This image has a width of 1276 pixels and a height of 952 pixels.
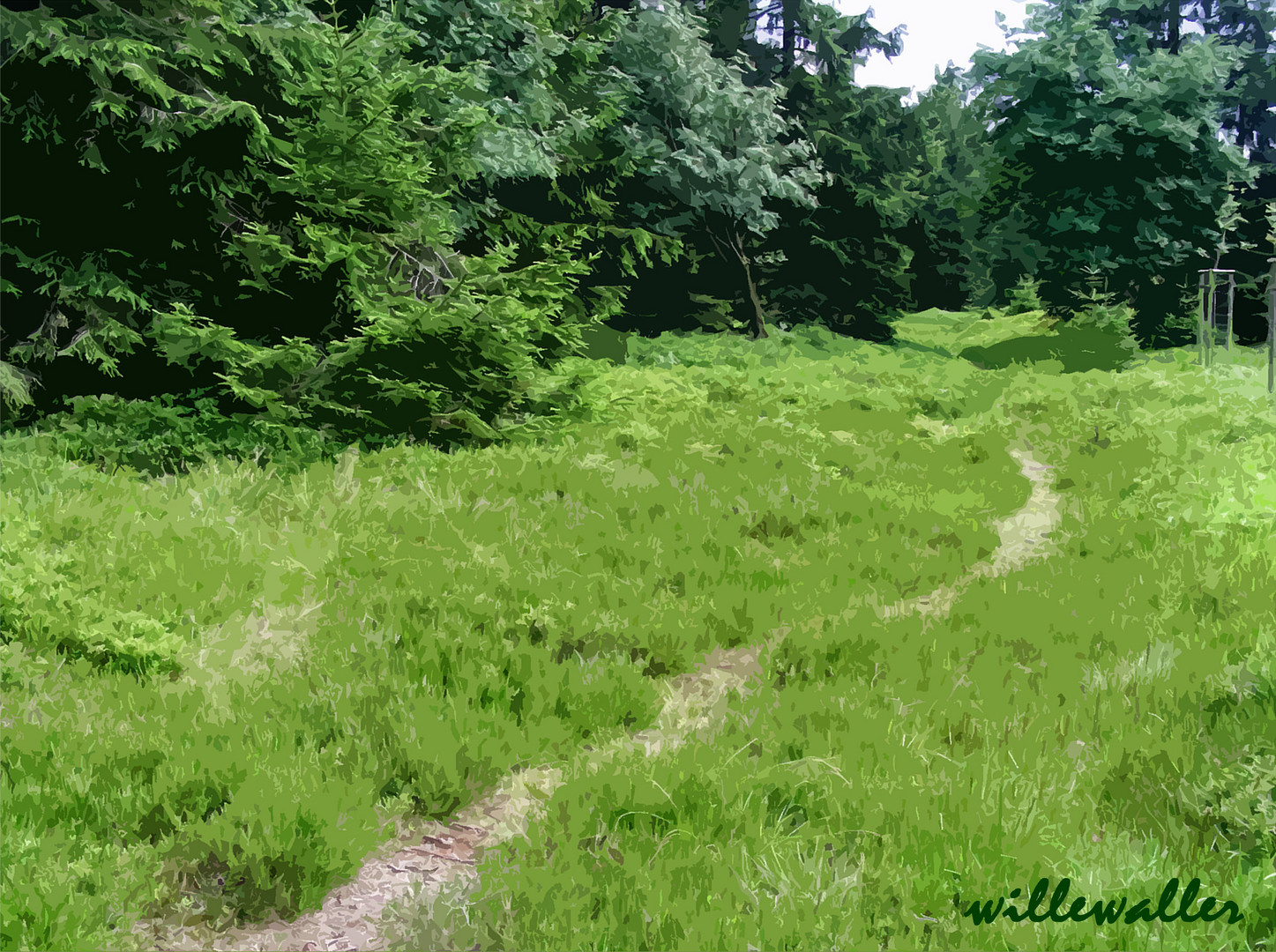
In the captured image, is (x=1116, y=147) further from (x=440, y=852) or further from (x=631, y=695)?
(x=440, y=852)

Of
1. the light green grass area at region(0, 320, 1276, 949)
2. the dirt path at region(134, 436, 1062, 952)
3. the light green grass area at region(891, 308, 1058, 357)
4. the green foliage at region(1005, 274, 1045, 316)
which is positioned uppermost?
the green foliage at region(1005, 274, 1045, 316)

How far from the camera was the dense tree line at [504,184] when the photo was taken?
29.8 feet

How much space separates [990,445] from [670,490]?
5.52 m

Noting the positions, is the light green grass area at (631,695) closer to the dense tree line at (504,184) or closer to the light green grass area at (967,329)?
the dense tree line at (504,184)

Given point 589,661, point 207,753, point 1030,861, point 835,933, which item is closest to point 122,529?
point 207,753

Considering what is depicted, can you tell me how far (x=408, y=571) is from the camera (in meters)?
6.20

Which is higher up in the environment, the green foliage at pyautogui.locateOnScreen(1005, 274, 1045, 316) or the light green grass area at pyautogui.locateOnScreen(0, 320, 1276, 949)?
the green foliage at pyautogui.locateOnScreen(1005, 274, 1045, 316)

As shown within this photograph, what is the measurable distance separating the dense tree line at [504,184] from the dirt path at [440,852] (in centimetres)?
549

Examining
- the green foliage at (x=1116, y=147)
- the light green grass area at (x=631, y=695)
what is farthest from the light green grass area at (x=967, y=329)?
the light green grass area at (x=631, y=695)

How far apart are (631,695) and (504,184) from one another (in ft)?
63.7

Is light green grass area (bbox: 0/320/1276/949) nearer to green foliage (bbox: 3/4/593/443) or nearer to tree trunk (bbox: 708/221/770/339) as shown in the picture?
green foliage (bbox: 3/4/593/443)

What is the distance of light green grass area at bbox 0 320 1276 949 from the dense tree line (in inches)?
61.2

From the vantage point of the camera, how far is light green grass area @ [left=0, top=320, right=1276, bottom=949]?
120 inches

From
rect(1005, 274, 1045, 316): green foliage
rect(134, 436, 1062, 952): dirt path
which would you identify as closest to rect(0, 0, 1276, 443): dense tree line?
rect(1005, 274, 1045, 316): green foliage
